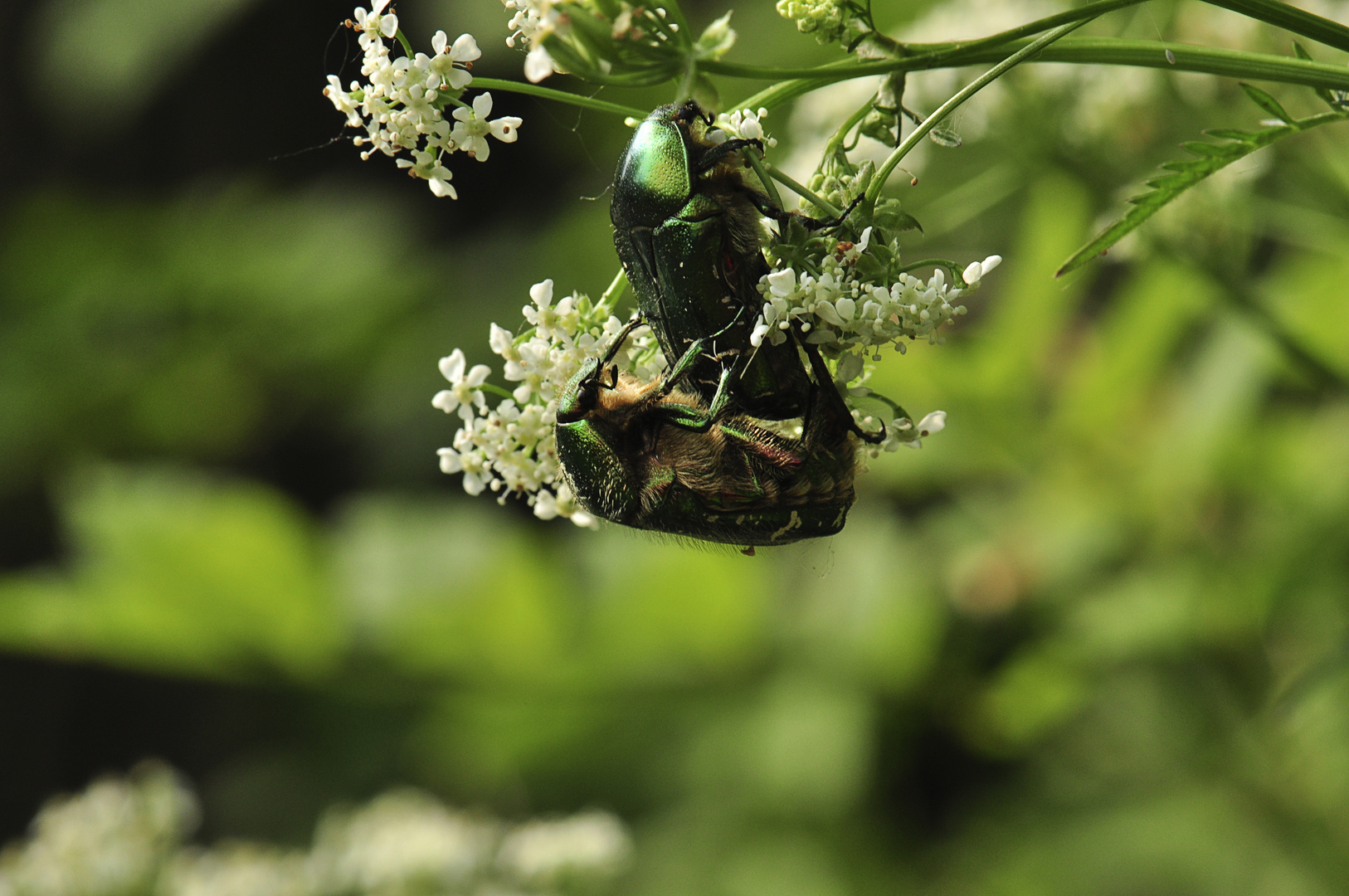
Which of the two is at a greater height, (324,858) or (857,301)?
(324,858)

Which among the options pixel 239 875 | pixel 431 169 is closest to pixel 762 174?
pixel 431 169

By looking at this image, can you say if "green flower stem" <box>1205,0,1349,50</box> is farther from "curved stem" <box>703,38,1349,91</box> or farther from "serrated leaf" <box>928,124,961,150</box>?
"serrated leaf" <box>928,124,961,150</box>

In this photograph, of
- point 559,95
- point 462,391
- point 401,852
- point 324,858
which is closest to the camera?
point 559,95

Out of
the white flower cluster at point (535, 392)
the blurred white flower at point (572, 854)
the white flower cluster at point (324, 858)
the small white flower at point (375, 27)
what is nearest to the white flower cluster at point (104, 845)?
the white flower cluster at point (324, 858)

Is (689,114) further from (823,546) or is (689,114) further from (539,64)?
(823,546)

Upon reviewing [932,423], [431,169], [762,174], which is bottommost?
[932,423]

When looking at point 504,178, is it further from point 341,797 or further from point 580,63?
point 580,63

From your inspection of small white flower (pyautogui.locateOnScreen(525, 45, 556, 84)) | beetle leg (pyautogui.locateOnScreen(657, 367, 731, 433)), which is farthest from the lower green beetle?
small white flower (pyautogui.locateOnScreen(525, 45, 556, 84))
